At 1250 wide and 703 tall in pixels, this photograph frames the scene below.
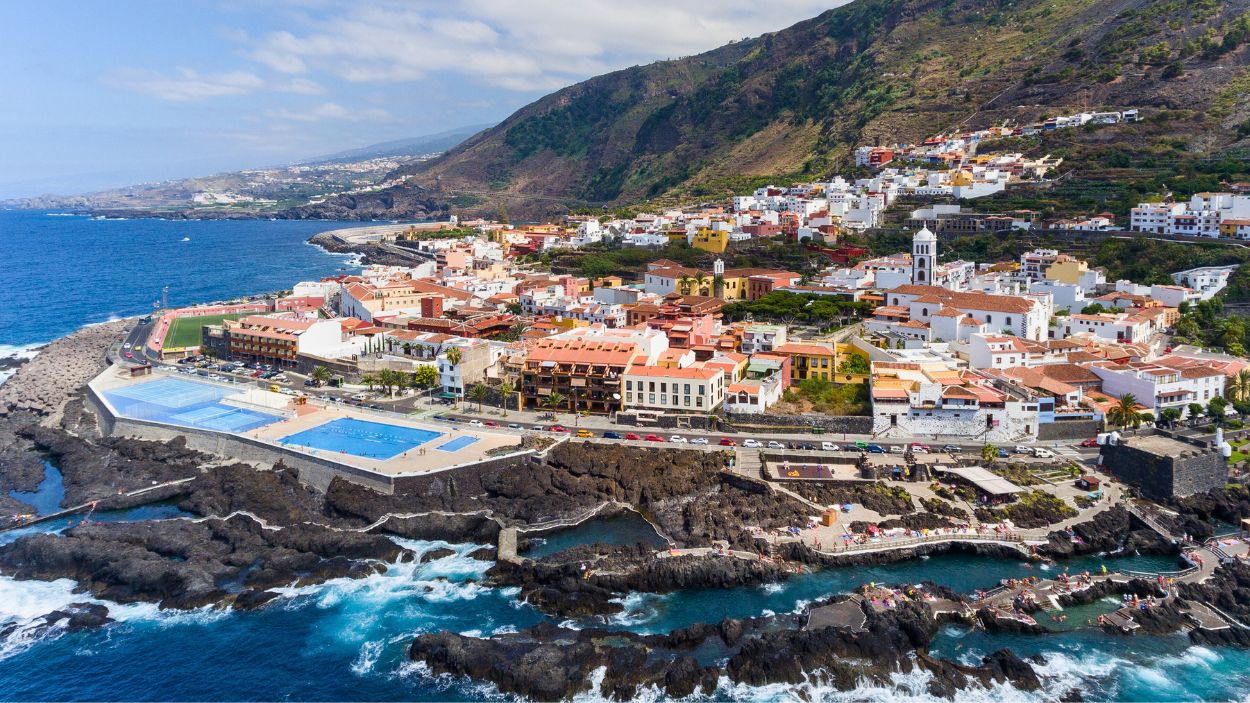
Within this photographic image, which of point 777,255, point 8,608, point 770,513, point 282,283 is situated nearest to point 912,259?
point 777,255

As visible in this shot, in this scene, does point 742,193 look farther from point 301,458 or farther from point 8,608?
point 8,608

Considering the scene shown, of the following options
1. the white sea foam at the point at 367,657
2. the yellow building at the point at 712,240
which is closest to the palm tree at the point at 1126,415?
the white sea foam at the point at 367,657

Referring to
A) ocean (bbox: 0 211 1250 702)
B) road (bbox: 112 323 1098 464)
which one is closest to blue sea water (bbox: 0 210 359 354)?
road (bbox: 112 323 1098 464)

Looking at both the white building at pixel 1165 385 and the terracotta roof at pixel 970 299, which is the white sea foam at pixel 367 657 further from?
the terracotta roof at pixel 970 299

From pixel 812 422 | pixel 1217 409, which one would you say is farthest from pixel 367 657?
pixel 1217 409

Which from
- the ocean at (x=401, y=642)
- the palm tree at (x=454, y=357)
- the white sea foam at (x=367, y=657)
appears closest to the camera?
the ocean at (x=401, y=642)

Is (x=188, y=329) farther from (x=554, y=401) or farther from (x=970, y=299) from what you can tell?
(x=970, y=299)
